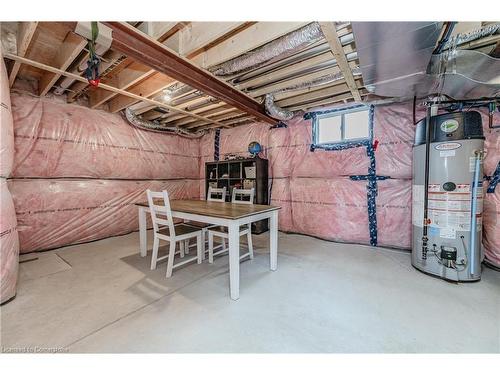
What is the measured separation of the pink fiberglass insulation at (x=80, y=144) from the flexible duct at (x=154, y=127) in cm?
12

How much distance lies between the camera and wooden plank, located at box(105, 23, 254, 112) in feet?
5.67

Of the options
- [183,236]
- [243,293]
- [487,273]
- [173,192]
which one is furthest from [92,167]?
[487,273]

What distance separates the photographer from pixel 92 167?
3574 millimetres

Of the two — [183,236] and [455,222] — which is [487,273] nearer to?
[455,222]

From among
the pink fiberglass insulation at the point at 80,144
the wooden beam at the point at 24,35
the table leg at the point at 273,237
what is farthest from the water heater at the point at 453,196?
the pink fiberglass insulation at the point at 80,144

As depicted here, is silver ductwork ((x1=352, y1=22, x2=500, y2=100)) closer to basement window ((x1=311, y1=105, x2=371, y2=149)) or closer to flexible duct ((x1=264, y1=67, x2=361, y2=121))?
flexible duct ((x1=264, y1=67, x2=361, y2=121))

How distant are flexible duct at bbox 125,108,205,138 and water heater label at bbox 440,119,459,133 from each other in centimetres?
463

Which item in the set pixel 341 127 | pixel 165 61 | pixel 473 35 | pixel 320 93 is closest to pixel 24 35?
pixel 165 61

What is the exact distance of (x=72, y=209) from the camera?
3.35 meters

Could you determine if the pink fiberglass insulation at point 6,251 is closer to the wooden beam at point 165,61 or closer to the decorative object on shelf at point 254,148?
the wooden beam at point 165,61

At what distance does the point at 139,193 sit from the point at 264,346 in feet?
12.7

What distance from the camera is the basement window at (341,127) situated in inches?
133

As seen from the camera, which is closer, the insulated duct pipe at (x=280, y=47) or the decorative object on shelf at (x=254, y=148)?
the insulated duct pipe at (x=280, y=47)

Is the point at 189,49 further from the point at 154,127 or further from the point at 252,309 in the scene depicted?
the point at 154,127
